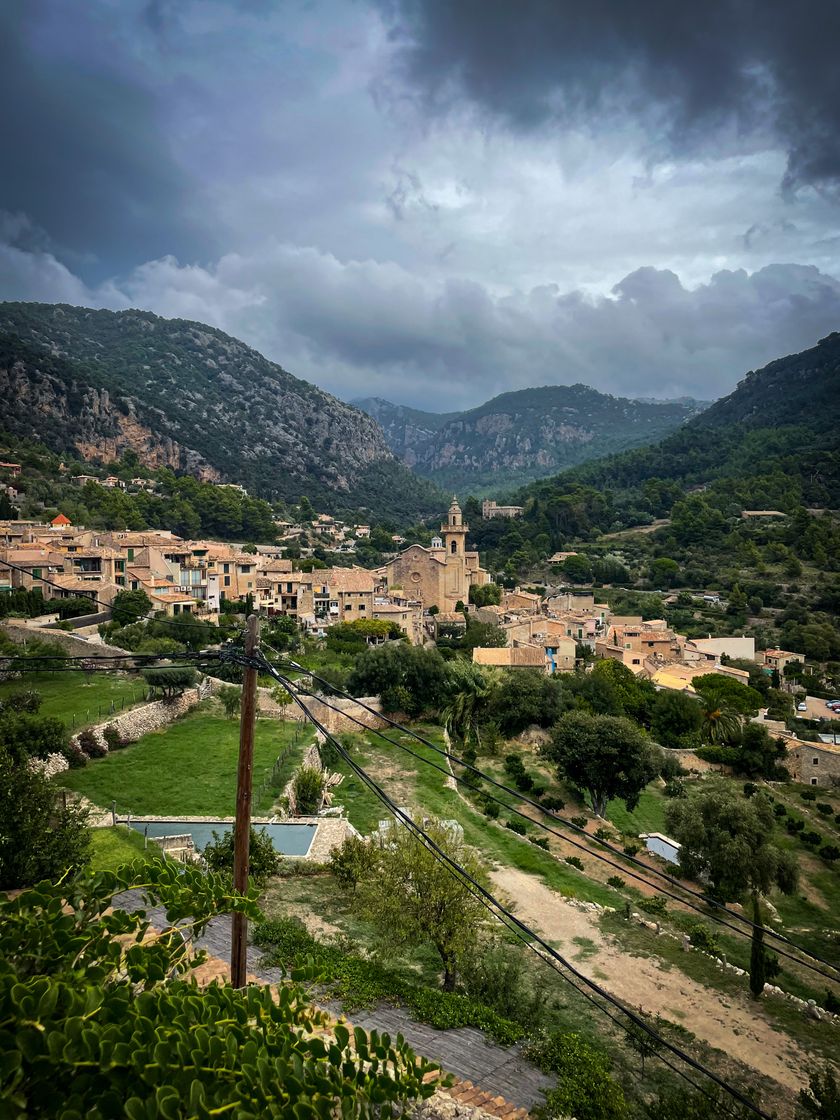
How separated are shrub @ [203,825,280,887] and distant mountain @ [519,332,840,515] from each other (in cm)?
9833

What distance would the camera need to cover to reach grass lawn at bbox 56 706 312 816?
57.5 ft

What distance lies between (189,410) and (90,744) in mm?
112469

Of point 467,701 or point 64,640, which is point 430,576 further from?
point 64,640

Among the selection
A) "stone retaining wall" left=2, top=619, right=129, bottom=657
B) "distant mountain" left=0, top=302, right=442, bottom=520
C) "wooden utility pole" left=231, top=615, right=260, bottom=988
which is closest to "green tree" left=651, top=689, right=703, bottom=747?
"stone retaining wall" left=2, top=619, right=129, bottom=657

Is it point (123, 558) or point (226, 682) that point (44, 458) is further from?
point (226, 682)

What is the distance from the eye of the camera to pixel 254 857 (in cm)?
1349

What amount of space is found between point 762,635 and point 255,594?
43.6m

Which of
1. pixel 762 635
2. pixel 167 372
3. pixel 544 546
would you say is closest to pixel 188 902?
pixel 762 635

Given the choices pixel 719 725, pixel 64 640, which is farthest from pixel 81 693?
pixel 719 725

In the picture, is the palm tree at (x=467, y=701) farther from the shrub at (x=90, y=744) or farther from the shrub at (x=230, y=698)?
the shrub at (x=90, y=744)

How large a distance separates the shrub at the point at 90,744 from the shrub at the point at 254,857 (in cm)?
813

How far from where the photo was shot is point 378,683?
1286 inches

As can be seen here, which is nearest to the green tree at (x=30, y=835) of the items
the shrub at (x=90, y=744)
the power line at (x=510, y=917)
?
the power line at (x=510, y=917)

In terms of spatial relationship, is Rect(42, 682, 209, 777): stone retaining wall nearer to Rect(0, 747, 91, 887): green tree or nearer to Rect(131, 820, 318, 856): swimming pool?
Rect(131, 820, 318, 856): swimming pool
